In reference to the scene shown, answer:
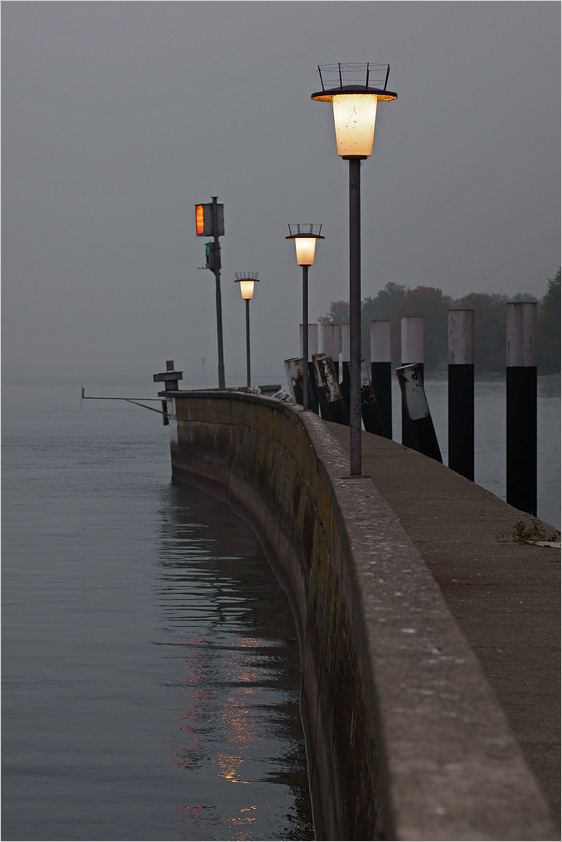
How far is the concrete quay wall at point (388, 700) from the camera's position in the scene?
214 centimetres

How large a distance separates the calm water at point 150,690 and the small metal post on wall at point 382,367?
5859 mm

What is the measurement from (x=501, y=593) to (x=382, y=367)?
644 inches

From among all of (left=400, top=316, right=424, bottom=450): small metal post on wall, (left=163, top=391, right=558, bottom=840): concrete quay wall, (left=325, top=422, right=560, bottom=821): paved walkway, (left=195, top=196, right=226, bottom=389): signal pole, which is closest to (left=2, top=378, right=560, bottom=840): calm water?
(left=163, top=391, right=558, bottom=840): concrete quay wall

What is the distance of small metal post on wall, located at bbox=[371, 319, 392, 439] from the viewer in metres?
21.2

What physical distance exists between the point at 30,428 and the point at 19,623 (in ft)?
166

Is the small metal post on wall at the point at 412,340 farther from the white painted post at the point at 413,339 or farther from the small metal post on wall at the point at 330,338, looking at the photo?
the small metal post on wall at the point at 330,338

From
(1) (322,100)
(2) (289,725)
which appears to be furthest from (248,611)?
(1) (322,100)

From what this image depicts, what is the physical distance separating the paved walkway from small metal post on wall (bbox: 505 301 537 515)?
7.32 ft

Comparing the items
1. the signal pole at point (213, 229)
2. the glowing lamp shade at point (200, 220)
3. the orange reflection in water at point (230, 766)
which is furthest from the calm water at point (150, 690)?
the glowing lamp shade at point (200, 220)

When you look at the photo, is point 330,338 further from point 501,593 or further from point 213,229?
point 501,593

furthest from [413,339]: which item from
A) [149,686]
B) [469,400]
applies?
[149,686]

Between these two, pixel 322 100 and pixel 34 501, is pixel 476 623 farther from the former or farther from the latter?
pixel 34 501

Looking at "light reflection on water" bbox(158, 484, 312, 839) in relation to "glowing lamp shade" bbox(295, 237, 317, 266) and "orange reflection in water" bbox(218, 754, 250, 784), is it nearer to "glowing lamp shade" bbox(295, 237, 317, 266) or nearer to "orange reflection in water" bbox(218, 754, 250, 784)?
"orange reflection in water" bbox(218, 754, 250, 784)

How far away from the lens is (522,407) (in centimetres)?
1315
